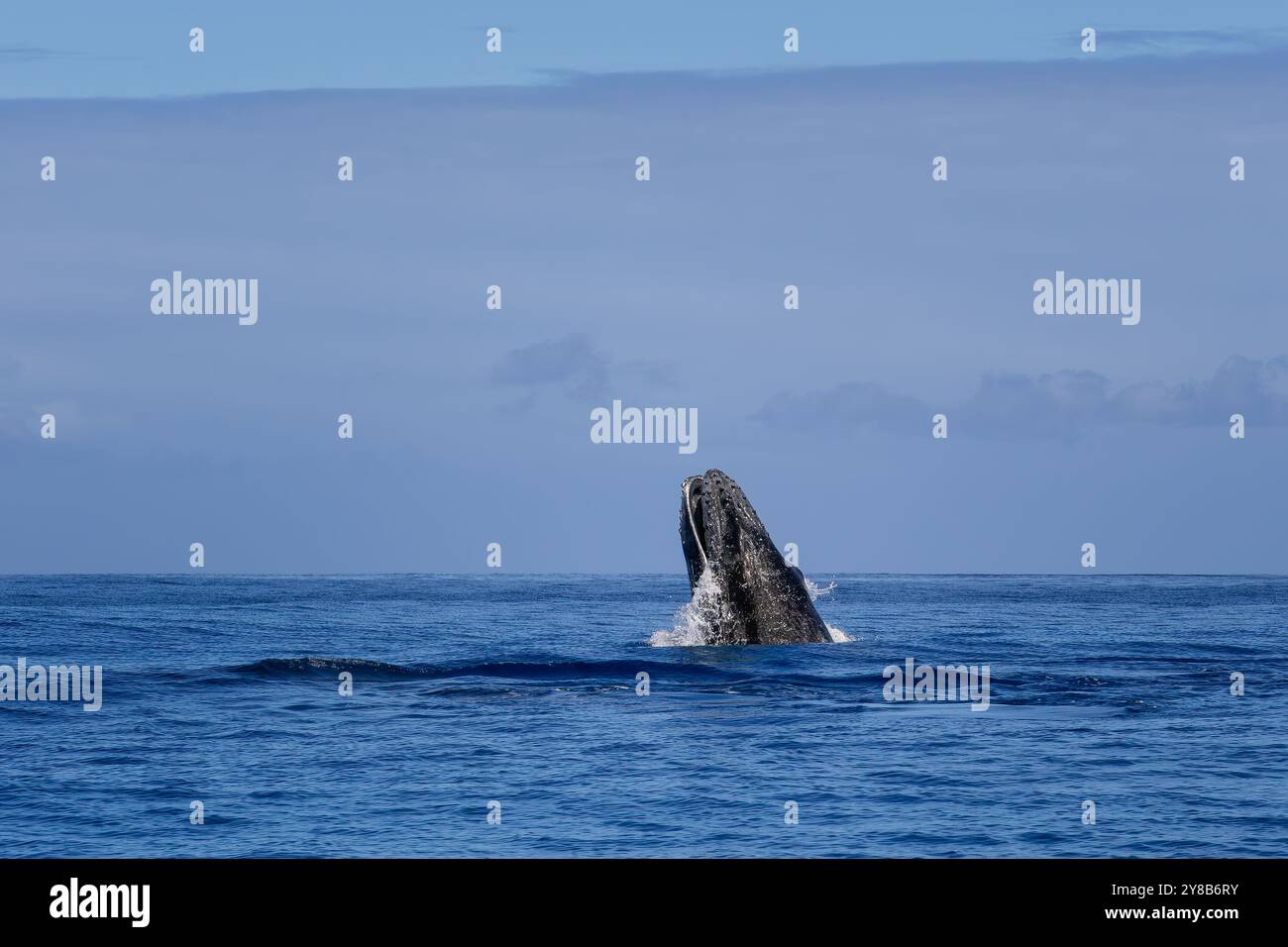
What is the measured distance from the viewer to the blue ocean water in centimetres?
1423

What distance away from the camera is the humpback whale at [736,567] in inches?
1087

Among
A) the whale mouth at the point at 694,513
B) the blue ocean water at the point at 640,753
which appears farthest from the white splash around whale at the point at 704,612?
the blue ocean water at the point at 640,753

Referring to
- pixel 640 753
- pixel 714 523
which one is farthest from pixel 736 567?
pixel 640 753

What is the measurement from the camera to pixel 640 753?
1830cm

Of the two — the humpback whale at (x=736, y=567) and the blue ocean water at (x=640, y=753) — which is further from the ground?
the humpback whale at (x=736, y=567)

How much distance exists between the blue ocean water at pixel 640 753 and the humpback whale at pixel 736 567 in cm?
84

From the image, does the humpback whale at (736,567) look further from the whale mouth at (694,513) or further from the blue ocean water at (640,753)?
the blue ocean water at (640,753)

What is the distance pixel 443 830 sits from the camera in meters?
14.4

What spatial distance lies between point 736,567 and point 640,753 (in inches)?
381

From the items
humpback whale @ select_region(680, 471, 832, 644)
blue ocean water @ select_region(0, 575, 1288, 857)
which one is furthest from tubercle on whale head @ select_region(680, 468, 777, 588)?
blue ocean water @ select_region(0, 575, 1288, 857)

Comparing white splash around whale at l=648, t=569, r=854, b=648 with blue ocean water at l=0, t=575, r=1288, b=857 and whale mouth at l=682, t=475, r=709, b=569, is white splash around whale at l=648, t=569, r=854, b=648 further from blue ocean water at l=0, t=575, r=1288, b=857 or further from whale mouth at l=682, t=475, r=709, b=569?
blue ocean water at l=0, t=575, r=1288, b=857

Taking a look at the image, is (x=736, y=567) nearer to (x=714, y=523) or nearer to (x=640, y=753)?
(x=714, y=523)

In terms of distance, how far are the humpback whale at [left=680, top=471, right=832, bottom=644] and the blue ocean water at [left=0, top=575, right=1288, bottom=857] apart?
2.75 feet
